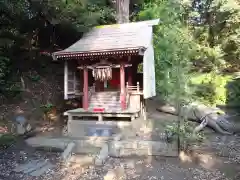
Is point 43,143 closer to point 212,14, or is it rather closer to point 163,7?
point 163,7

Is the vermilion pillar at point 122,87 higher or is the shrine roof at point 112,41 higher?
the shrine roof at point 112,41

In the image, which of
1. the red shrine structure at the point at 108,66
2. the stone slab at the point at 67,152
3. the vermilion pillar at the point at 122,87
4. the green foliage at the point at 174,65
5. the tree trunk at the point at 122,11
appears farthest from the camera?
the tree trunk at the point at 122,11

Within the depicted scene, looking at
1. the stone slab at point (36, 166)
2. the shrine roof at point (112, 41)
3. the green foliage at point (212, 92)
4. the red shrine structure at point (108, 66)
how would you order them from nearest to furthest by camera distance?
the stone slab at point (36, 166), the shrine roof at point (112, 41), the red shrine structure at point (108, 66), the green foliage at point (212, 92)

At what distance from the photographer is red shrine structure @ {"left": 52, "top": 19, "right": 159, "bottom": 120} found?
32.4 ft

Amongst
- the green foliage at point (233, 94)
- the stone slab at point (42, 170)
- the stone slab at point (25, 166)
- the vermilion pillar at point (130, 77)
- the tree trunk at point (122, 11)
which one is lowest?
the stone slab at point (42, 170)

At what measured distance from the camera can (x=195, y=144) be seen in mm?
8484

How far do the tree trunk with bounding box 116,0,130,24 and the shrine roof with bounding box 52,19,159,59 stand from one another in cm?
358

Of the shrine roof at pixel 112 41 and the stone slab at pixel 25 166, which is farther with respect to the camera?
the shrine roof at pixel 112 41

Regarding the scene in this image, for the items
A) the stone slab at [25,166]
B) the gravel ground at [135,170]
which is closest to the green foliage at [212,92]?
the gravel ground at [135,170]

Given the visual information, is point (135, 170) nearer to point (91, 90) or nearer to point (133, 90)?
point (133, 90)

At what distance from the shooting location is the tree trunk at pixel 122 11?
1580 cm

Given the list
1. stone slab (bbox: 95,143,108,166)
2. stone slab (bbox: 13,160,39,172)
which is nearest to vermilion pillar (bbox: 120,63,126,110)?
stone slab (bbox: 95,143,108,166)

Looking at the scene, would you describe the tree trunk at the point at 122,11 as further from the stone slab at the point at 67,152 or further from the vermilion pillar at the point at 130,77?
the stone slab at the point at 67,152

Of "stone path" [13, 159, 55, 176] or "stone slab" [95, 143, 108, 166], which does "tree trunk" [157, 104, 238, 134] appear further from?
"stone path" [13, 159, 55, 176]
